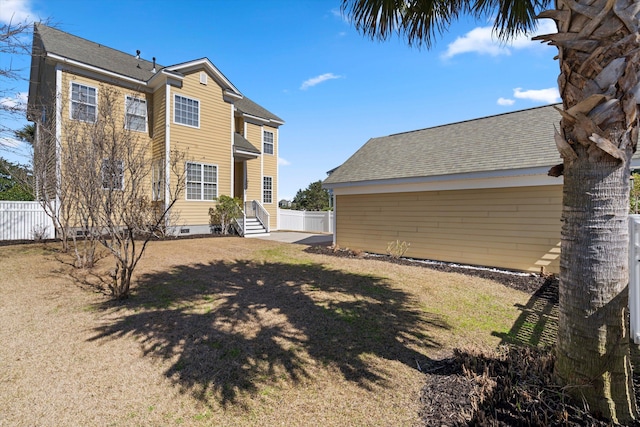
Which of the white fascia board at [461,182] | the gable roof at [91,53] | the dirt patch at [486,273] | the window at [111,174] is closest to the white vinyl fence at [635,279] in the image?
the dirt patch at [486,273]

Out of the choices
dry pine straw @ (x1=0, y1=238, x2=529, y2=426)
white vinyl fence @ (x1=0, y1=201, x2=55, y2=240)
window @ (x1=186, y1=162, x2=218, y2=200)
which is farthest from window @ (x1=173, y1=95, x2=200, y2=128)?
dry pine straw @ (x1=0, y1=238, x2=529, y2=426)

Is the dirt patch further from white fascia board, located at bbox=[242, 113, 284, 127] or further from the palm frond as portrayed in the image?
white fascia board, located at bbox=[242, 113, 284, 127]

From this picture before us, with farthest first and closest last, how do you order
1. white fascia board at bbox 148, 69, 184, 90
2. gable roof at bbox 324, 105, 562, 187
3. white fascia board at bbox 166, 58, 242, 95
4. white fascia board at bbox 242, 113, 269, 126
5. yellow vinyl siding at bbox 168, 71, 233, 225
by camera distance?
white fascia board at bbox 242, 113, 269, 126, yellow vinyl siding at bbox 168, 71, 233, 225, white fascia board at bbox 166, 58, 242, 95, white fascia board at bbox 148, 69, 184, 90, gable roof at bbox 324, 105, 562, 187

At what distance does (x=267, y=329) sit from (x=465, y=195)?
24.6 ft

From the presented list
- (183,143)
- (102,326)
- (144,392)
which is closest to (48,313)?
(102,326)

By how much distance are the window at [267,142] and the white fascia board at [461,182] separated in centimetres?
1023

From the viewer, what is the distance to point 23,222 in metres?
12.2

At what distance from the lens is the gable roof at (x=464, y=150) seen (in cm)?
870

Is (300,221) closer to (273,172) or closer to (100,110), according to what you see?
(273,172)

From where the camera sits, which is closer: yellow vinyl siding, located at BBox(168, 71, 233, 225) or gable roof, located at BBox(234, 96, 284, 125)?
yellow vinyl siding, located at BBox(168, 71, 233, 225)

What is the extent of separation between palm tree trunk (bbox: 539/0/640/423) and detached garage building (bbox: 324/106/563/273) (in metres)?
6.24

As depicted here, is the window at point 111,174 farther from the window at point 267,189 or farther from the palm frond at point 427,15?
the window at point 267,189

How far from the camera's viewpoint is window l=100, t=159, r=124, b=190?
17.3 ft

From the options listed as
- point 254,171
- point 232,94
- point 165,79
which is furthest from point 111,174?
point 254,171
